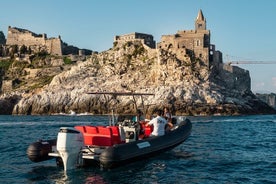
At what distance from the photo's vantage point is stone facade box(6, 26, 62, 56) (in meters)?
92.3

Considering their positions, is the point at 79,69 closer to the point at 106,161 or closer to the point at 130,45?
the point at 130,45

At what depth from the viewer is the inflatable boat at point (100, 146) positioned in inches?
452

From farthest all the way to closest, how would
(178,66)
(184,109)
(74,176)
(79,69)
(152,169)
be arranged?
(79,69) → (178,66) → (184,109) → (152,169) → (74,176)

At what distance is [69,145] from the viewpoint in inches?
448

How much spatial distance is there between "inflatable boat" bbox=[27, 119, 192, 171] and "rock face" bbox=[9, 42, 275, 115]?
39233 millimetres

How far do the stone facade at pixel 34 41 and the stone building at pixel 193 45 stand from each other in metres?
31.6

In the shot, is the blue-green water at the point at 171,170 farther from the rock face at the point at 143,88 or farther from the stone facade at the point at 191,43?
the stone facade at the point at 191,43

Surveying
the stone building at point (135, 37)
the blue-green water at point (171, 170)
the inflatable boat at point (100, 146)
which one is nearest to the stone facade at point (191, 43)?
the stone building at point (135, 37)

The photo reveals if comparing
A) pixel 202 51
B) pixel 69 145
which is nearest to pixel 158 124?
pixel 69 145

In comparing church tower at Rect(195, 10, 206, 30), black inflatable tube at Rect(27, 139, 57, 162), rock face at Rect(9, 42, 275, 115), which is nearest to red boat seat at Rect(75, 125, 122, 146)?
black inflatable tube at Rect(27, 139, 57, 162)

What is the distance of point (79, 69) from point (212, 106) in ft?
88.2

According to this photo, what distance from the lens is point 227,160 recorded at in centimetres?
1415

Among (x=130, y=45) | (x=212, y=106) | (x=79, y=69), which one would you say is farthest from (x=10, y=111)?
(x=212, y=106)

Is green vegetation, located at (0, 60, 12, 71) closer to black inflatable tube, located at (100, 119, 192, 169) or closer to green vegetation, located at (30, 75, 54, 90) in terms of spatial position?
green vegetation, located at (30, 75, 54, 90)
